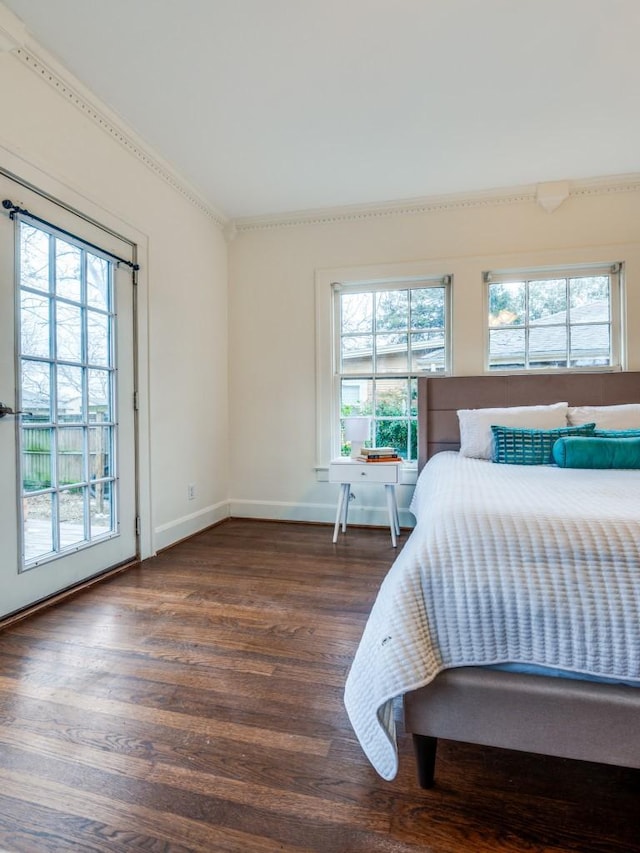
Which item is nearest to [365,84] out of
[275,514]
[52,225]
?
[52,225]

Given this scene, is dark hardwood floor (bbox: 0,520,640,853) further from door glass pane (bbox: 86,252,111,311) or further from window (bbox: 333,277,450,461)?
window (bbox: 333,277,450,461)

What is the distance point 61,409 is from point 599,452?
2843 mm

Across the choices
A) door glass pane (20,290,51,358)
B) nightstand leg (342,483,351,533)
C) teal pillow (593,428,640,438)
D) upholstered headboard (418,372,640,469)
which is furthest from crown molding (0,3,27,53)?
teal pillow (593,428,640,438)

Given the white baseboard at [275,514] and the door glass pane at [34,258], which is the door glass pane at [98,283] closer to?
the door glass pane at [34,258]

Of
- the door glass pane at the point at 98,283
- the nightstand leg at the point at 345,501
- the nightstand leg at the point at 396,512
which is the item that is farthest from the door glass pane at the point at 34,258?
the nightstand leg at the point at 396,512

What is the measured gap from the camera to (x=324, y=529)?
145 inches

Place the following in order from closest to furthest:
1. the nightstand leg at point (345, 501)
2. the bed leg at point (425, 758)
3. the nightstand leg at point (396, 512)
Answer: the bed leg at point (425, 758)
the nightstand leg at point (396, 512)
the nightstand leg at point (345, 501)

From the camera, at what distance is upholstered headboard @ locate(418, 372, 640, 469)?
10.2 ft

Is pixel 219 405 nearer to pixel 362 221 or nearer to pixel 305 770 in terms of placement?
pixel 362 221

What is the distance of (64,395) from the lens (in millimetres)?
2334

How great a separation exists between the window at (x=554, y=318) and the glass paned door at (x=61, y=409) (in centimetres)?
277

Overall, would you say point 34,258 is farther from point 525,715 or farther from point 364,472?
point 525,715

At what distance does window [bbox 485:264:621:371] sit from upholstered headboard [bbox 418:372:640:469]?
0.82 feet

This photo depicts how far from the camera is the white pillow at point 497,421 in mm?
2824
